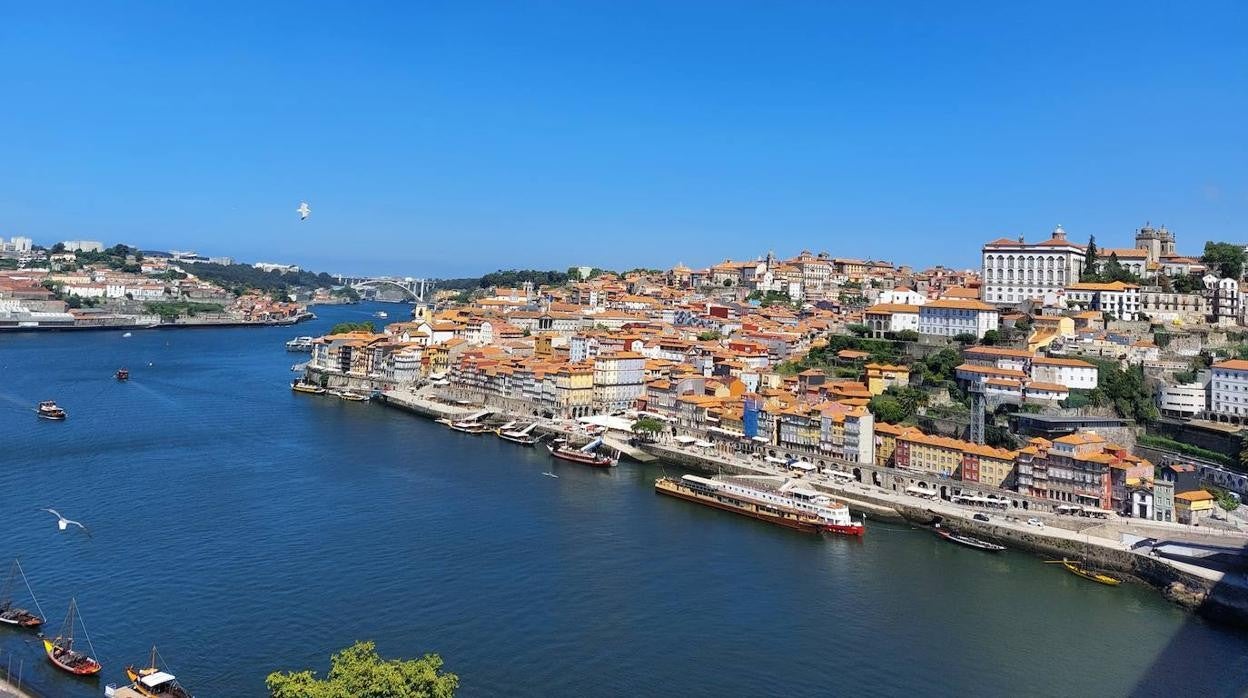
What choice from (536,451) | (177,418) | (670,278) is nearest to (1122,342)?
(536,451)

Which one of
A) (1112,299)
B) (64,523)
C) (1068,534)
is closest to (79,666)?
(64,523)

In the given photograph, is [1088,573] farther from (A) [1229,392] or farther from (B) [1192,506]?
(A) [1229,392]

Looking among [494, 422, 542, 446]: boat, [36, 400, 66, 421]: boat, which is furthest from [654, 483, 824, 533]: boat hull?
[36, 400, 66, 421]: boat

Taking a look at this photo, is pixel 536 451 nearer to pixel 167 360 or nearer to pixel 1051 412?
pixel 1051 412

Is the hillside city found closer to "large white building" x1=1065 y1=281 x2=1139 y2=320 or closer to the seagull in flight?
"large white building" x1=1065 y1=281 x2=1139 y2=320

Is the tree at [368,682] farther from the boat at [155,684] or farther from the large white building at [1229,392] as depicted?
the large white building at [1229,392]

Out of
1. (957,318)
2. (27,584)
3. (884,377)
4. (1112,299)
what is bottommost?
(27,584)
